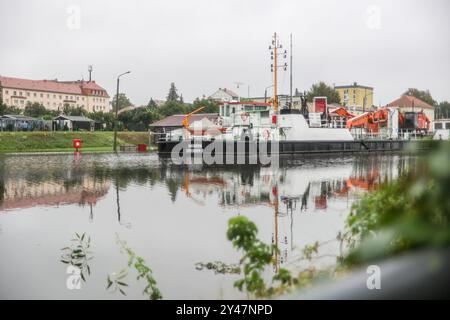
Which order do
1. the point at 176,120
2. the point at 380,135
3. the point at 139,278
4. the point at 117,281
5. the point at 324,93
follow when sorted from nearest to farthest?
the point at 117,281, the point at 139,278, the point at 380,135, the point at 176,120, the point at 324,93

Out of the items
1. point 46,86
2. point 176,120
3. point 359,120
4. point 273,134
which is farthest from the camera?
point 46,86

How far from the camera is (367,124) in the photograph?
48.8 m

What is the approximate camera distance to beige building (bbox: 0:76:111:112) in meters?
95.6

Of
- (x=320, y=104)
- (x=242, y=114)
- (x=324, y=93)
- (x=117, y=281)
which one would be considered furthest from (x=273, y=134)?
(x=324, y=93)

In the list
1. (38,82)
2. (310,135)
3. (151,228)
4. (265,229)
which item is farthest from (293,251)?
(38,82)

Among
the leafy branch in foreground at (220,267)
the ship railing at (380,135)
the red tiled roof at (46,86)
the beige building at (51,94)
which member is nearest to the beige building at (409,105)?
the ship railing at (380,135)

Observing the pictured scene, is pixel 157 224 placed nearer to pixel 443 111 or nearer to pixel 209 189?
pixel 209 189

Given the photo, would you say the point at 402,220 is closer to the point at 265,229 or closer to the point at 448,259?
the point at 448,259

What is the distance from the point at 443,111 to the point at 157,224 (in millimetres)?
130363

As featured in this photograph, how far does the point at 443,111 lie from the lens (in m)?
125

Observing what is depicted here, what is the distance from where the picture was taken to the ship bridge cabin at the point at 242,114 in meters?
37.9

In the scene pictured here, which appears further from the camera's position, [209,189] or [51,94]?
[51,94]

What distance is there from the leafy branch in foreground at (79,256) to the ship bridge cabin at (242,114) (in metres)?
30.3

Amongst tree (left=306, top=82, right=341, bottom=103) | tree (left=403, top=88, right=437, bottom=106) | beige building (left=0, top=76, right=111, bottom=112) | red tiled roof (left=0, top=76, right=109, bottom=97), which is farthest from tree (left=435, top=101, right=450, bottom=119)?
red tiled roof (left=0, top=76, right=109, bottom=97)
